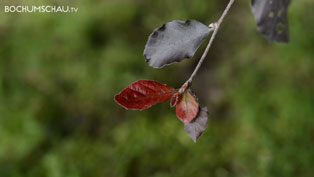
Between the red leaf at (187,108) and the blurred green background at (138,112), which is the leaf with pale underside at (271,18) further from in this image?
the blurred green background at (138,112)

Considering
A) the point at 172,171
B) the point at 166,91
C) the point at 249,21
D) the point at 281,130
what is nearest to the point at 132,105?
the point at 166,91

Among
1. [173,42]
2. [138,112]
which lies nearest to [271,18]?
[173,42]

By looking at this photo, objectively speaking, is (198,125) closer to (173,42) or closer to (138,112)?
(173,42)

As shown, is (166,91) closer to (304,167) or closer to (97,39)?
(304,167)

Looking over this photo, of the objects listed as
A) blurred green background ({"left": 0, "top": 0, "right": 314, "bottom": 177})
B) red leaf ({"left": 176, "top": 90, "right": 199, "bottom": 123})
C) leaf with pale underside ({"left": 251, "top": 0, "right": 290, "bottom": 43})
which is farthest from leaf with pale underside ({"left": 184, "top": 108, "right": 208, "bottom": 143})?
blurred green background ({"left": 0, "top": 0, "right": 314, "bottom": 177})

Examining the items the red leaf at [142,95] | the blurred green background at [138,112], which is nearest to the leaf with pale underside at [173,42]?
the red leaf at [142,95]
